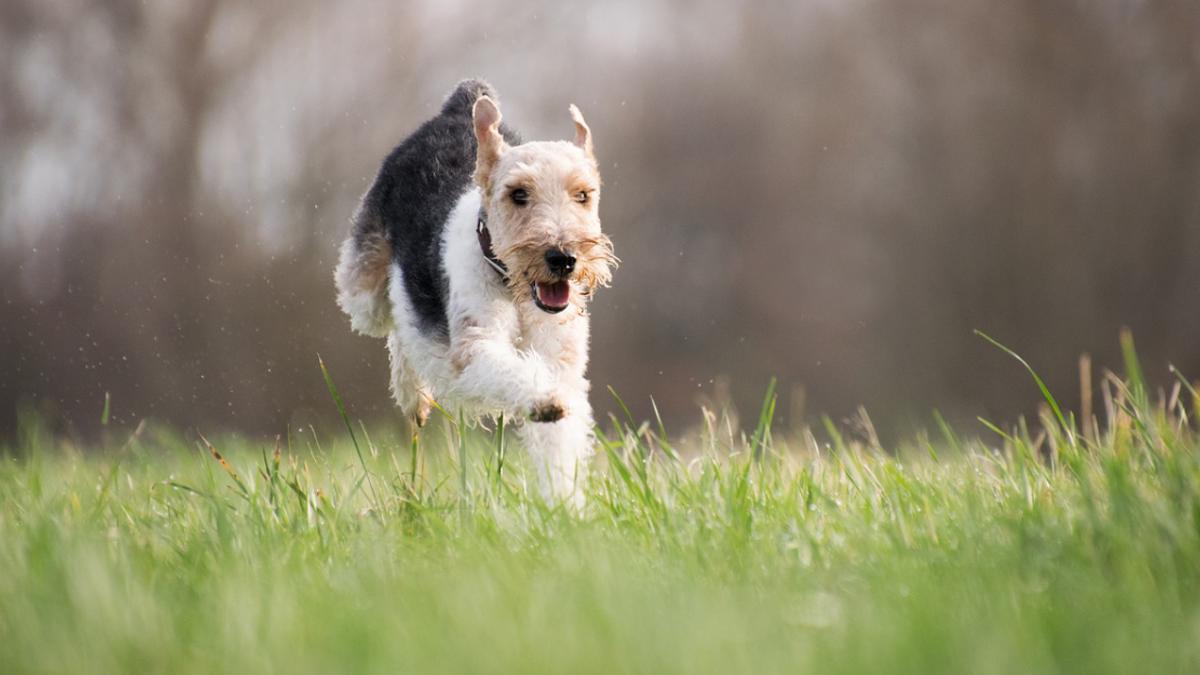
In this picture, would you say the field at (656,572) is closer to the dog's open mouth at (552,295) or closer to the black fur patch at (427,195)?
the dog's open mouth at (552,295)

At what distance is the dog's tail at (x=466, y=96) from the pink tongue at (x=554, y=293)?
1414 mm

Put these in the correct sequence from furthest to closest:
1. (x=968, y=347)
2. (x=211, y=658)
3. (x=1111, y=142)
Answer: (x=968, y=347) → (x=1111, y=142) → (x=211, y=658)

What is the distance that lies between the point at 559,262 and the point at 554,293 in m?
0.12

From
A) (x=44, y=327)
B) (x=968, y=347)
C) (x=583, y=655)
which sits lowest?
(x=968, y=347)

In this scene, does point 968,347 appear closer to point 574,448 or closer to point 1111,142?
point 1111,142

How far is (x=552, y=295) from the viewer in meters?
3.61

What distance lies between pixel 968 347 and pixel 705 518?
1240 centimetres

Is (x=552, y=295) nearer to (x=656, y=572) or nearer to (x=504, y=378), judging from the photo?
(x=504, y=378)

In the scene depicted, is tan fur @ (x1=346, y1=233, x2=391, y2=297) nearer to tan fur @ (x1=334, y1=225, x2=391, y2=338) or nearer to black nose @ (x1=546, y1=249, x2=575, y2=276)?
tan fur @ (x1=334, y1=225, x2=391, y2=338)

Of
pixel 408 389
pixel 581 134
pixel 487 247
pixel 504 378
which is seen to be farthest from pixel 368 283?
pixel 504 378

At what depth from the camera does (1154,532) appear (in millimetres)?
2002

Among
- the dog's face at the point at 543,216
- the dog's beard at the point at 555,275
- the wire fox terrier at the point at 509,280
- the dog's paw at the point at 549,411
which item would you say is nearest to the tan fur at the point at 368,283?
the wire fox terrier at the point at 509,280

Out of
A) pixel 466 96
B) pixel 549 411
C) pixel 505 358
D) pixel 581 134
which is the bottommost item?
pixel 549 411

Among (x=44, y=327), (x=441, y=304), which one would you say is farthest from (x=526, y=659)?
(x=44, y=327)
